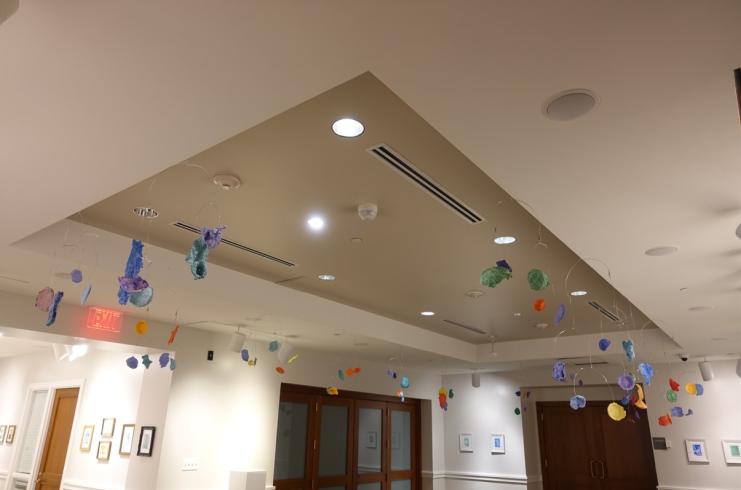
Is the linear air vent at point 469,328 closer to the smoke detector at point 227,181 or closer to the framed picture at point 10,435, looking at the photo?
the smoke detector at point 227,181

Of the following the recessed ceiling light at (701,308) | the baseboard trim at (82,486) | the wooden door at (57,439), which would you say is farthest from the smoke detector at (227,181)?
the wooden door at (57,439)

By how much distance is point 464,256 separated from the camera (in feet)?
13.4

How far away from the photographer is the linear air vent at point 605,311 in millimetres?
5301

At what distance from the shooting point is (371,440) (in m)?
8.06

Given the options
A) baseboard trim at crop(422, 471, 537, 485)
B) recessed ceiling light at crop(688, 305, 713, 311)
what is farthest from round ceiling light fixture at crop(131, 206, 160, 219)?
baseboard trim at crop(422, 471, 537, 485)

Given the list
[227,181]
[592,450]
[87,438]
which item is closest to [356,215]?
[227,181]

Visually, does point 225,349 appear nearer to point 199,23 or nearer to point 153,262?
point 153,262

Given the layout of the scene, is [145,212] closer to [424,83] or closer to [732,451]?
[424,83]

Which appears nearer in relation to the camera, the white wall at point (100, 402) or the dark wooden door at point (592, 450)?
the white wall at point (100, 402)

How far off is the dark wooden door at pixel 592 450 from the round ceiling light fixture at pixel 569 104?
738 centimetres

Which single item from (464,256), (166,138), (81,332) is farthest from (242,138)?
(81,332)

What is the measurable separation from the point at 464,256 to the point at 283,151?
1.98 m

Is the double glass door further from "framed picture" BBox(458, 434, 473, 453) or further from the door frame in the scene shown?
the door frame

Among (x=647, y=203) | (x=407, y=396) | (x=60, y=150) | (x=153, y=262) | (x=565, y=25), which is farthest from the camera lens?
(x=407, y=396)
